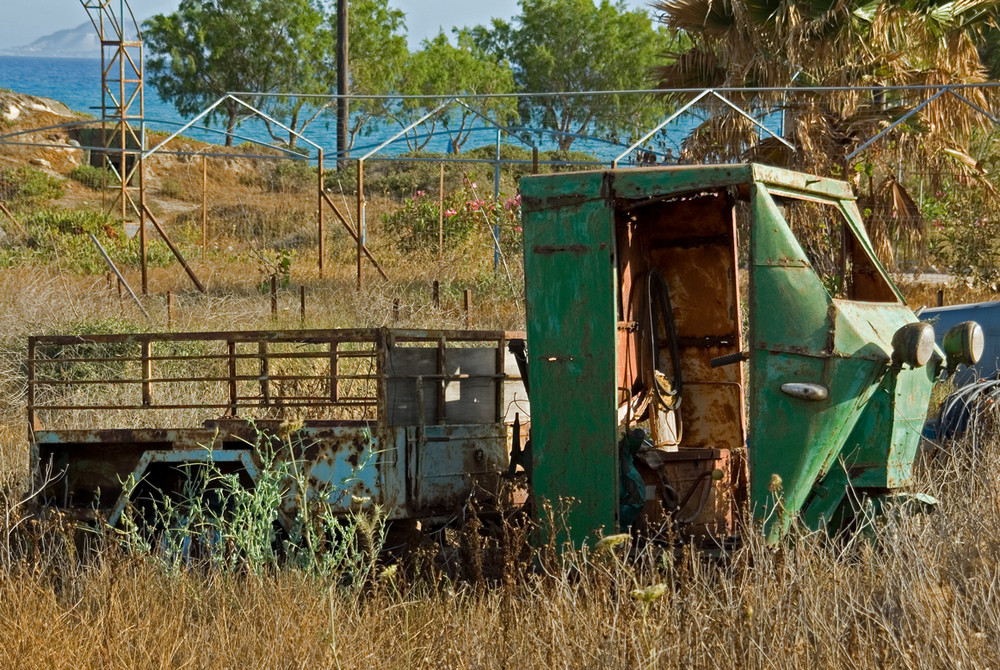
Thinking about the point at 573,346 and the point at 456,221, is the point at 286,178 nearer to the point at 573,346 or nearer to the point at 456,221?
the point at 456,221

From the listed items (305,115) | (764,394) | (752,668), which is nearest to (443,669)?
(752,668)

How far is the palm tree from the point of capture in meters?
14.6

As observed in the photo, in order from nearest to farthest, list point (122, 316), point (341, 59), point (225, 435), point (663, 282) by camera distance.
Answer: point (225, 435)
point (663, 282)
point (122, 316)
point (341, 59)

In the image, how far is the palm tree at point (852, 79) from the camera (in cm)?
1465

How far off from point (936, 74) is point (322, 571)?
13.4 metres

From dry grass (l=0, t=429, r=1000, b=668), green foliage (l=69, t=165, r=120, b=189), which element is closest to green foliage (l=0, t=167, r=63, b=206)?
green foliage (l=69, t=165, r=120, b=189)

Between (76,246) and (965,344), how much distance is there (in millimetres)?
22679

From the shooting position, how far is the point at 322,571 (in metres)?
4.51

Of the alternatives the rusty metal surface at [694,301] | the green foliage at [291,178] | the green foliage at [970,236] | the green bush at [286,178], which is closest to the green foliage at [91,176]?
the green bush at [286,178]

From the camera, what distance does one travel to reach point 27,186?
36125 millimetres

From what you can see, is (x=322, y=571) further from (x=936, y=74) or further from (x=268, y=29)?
(x=268, y=29)

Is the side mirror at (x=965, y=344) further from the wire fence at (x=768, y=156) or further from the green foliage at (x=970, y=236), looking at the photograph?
the green foliage at (x=970, y=236)

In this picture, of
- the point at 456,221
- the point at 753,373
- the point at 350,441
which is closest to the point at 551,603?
the point at 753,373

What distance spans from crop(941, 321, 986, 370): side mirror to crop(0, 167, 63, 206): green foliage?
3406 centimetres
